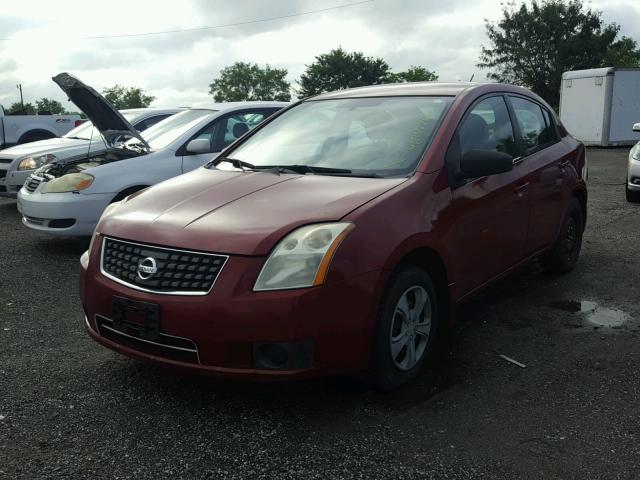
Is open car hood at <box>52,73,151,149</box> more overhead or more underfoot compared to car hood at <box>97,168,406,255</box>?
more overhead

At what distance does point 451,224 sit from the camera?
11.6ft

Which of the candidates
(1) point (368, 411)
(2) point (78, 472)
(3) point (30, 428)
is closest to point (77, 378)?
(3) point (30, 428)

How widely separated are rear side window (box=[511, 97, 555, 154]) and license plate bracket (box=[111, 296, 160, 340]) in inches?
117

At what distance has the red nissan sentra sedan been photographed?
9.30 ft

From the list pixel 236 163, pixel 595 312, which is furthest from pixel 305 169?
pixel 595 312

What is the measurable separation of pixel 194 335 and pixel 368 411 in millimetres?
915

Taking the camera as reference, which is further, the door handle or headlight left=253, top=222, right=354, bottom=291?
the door handle

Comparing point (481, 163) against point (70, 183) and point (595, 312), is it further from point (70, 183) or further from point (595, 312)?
point (70, 183)

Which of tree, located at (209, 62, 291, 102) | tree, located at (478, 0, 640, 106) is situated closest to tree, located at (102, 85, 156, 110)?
tree, located at (209, 62, 291, 102)

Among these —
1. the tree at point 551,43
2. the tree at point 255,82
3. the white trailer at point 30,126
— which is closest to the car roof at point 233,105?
the white trailer at point 30,126

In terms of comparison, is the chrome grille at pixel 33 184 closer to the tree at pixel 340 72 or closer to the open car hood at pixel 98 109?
the open car hood at pixel 98 109

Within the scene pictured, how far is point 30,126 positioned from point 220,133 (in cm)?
982

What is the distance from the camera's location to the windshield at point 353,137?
3.68 metres

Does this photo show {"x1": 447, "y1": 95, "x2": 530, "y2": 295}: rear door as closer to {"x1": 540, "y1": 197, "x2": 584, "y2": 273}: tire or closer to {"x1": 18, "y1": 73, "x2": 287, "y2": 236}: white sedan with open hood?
{"x1": 540, "y1": 197, "x2": 584, "y2": 273}: tire
